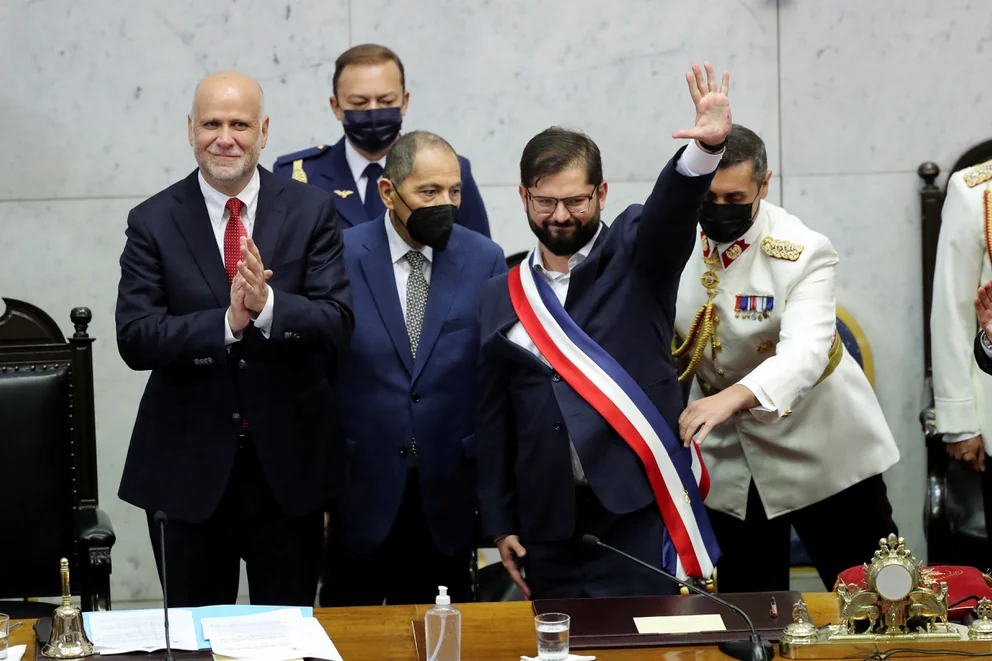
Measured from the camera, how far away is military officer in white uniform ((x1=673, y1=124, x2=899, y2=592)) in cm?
306

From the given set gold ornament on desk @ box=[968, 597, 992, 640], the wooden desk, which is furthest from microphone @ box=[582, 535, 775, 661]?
gold ornament on desk @ box=[968, 597, 992, 640]

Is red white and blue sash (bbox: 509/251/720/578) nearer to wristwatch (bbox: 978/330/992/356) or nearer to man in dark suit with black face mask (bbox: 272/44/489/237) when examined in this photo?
wristwatch (bbox: 978/330/992/356)

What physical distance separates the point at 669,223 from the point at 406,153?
2.48 ft

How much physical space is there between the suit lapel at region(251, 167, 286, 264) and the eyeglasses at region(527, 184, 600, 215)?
1.92ft

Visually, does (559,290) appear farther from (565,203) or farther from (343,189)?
(343,189)

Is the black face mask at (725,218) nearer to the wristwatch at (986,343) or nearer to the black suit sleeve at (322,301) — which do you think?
the wristwatch at (986,343)

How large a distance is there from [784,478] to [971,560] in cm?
67

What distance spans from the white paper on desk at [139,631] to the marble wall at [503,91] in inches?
82.6

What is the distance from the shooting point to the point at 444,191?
3.13 m

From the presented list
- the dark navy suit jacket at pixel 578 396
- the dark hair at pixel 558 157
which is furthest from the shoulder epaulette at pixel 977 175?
the dark hair at pixel 558 157

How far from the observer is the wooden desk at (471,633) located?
223 cm

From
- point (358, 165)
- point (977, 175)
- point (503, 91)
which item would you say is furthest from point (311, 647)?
point (503, 91)

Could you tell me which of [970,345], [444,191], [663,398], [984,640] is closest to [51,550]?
[444,191]

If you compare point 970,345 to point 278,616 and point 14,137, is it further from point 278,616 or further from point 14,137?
point 14,137
